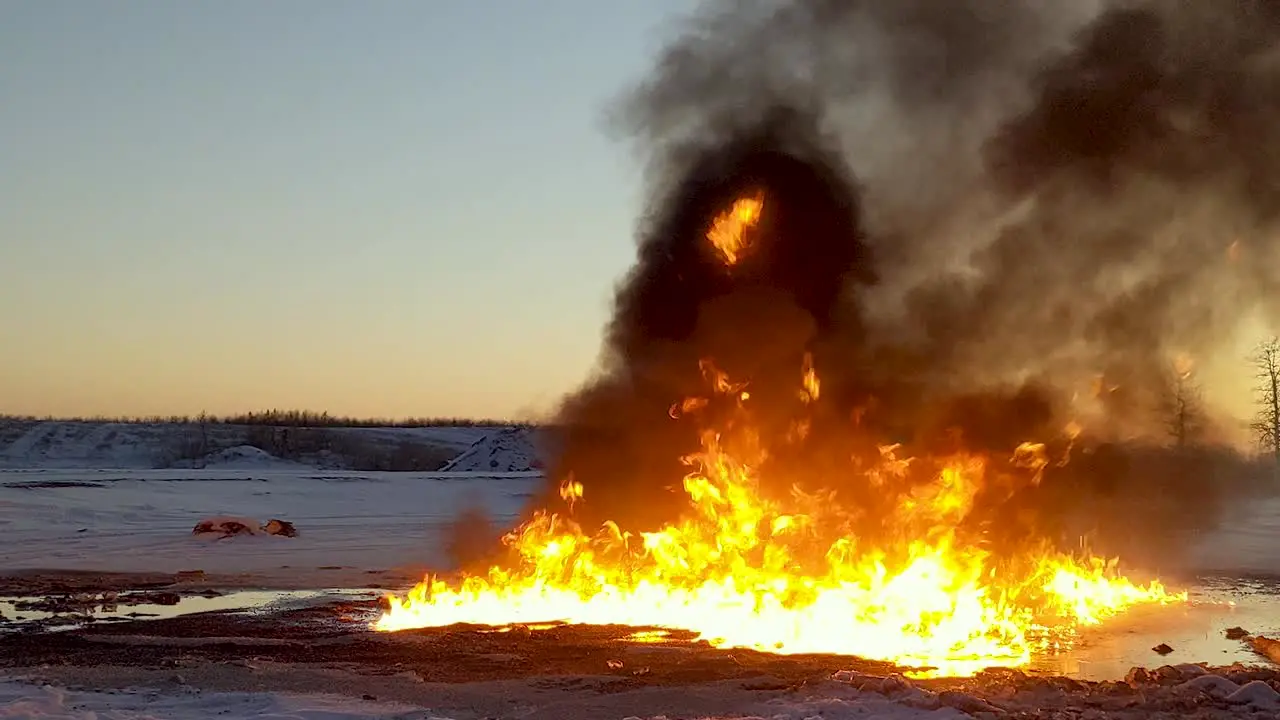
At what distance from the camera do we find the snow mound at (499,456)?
7296 centimetres

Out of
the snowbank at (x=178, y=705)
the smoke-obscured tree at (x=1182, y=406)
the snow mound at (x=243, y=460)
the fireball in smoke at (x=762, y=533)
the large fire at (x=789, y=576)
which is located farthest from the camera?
the snow mound at (x=243, y=460)

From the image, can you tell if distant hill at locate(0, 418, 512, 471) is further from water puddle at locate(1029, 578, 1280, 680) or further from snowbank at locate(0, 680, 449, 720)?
snowbank at locate(0, 680, 449, 720)

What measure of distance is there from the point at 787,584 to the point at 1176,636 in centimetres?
505

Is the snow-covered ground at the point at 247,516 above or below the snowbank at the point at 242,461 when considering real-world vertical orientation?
below

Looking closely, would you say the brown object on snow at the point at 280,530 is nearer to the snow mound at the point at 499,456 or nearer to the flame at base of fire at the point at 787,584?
the flame at base of fire at the point at 787,584

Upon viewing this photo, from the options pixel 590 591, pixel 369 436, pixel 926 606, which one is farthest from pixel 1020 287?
pixel 369 436

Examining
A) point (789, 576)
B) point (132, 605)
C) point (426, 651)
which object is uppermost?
point (789, 576)

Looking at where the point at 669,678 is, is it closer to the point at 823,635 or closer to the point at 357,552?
the point at 823,635

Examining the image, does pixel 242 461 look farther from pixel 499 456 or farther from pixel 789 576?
pixel 789 576

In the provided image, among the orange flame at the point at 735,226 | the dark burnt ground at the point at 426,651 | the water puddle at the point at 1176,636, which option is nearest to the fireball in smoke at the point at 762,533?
the orange flame at the point at 735,226

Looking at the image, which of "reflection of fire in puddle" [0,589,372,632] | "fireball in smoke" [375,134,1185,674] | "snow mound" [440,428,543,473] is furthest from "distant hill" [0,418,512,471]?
"fireball in smoke" [375,134,1185,674]

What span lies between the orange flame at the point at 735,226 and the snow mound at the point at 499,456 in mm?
50600

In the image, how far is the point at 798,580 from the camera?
16656 mm

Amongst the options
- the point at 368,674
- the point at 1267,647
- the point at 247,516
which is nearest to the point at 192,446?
the point at 247,516
